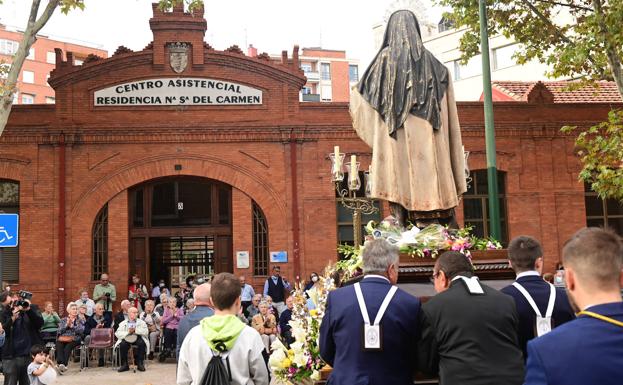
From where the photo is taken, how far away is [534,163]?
22.6 m

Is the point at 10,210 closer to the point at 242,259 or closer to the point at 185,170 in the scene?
the point at 185,170

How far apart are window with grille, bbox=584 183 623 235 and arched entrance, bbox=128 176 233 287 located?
37.6 ft

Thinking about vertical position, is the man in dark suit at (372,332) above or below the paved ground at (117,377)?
above

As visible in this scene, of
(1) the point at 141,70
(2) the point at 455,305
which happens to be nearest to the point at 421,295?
(2) the point at 455,305

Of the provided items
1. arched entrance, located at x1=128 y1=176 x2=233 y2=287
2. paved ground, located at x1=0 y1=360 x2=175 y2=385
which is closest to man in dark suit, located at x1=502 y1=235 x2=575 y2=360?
paved ground, located at x1=0 y1=360 x2=175 y2=385

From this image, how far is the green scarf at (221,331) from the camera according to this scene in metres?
4.56

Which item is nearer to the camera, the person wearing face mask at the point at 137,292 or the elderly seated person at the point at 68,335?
the elderly seated person at the point at 68,335

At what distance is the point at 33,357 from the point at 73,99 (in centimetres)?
1193

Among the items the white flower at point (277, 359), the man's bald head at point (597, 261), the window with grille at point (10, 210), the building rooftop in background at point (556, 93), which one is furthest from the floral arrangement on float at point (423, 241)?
the building rooftop in background at point (556, 93)

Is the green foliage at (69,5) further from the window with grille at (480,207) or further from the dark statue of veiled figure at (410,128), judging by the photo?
the window with grille at (480,207)

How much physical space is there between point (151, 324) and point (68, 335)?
6.41 ft

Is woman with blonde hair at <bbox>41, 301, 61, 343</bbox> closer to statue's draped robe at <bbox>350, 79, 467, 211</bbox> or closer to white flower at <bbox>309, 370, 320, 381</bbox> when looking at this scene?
statue's draped robe at <bbox>350, 79, 467, 211</bbox>

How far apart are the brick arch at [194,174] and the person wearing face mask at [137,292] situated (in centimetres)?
235

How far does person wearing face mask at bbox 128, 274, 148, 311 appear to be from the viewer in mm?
19180
